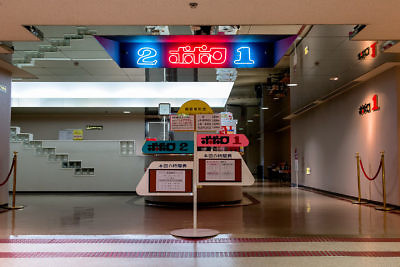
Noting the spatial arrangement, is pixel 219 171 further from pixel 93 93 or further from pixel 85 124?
pixel 85 124

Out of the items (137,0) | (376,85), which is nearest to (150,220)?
(137,0)

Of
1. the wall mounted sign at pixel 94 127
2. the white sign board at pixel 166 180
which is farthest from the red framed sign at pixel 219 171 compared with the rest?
the wall mounted sign at pixel 94 127

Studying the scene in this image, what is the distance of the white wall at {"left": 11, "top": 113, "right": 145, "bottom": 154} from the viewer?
583 inches

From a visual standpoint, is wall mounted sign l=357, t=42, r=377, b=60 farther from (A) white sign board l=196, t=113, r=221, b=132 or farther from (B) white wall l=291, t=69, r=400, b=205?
(A) white sign board l=196, t=113, r=221, b=132

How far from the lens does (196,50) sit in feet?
16.3

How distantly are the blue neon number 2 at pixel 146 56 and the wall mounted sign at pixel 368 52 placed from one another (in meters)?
3.85

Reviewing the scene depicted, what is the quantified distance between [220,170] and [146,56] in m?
1.95

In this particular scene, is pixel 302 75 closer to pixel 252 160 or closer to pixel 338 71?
pixel 338 71

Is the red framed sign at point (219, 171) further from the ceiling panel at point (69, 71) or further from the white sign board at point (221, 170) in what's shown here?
the ceiling panel at point (69, 71)

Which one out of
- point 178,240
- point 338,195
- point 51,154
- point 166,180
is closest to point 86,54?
point 166,180

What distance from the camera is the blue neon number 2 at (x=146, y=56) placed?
16.4ft

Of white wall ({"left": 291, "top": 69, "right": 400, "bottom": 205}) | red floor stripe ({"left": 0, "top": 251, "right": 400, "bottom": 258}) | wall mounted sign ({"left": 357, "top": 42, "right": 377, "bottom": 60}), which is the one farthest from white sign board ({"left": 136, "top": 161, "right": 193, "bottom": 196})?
white wall ({"left": 291, "top": 69, "right": 400, "bottom": 205})

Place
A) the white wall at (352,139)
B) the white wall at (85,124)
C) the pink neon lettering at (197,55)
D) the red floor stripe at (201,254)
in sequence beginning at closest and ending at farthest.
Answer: the red floor stripe at (201,254), the pink neon lettering at (197,55), the white wall at (352,139), the white wall at (85,124)

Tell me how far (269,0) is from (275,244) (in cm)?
292
